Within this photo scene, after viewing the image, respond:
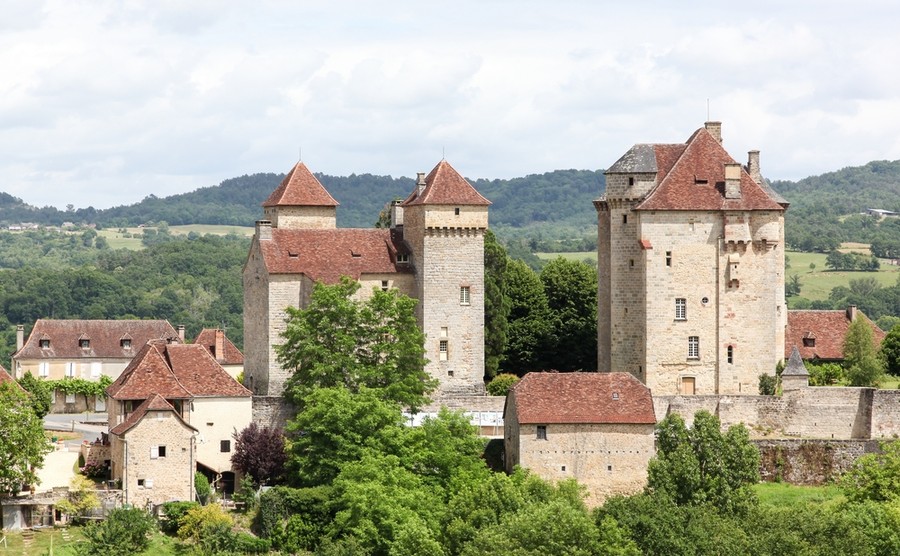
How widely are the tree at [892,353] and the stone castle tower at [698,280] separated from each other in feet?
38.9

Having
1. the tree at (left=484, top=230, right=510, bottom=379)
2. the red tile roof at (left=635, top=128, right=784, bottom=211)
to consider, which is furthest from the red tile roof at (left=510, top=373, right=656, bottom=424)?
the tree at (left=484, top=230, right=510, bottom=379)

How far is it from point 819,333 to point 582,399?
23634 mm

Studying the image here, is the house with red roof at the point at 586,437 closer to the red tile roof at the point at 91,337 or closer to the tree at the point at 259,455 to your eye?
the tree at the point at 259,455

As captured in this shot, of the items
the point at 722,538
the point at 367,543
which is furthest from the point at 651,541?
the point at 367,543

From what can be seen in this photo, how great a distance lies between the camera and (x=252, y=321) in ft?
255

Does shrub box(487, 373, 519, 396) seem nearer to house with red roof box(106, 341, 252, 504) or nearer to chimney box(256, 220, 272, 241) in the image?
chimney box(256, 220, 272, 241)

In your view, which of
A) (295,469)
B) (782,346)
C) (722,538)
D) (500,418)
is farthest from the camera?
(782,346)

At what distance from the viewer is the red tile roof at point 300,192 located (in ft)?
263

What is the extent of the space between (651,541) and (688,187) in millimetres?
20130

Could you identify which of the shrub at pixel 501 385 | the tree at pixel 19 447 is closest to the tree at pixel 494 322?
the shrub at pixel 501 385

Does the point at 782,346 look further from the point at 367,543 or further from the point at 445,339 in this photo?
the point at 367,543

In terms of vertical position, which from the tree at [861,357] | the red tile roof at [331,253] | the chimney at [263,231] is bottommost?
the tree at [861,357]

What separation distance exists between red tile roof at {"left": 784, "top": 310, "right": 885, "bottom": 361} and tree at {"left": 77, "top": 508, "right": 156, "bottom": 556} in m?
34.4

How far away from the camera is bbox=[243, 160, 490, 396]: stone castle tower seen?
249 ft
